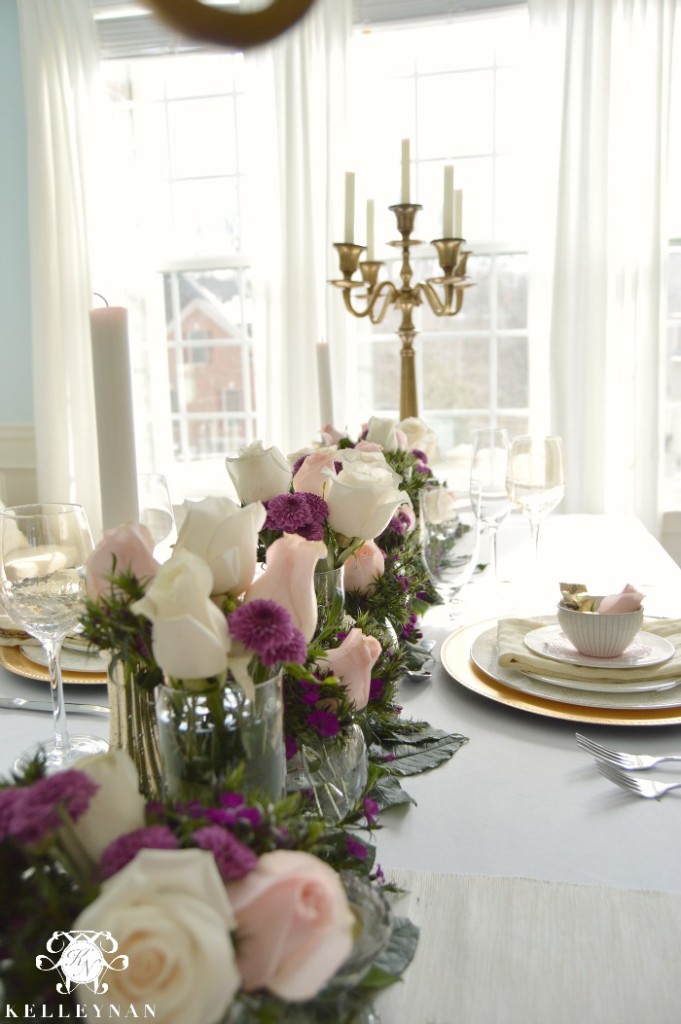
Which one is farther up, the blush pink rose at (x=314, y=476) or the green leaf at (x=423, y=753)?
the blush pink rose at (x=314, y=476)

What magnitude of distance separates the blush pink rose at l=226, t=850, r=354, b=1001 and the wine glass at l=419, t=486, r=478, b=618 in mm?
869

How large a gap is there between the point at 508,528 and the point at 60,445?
264 cm

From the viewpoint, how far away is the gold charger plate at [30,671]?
1.03m

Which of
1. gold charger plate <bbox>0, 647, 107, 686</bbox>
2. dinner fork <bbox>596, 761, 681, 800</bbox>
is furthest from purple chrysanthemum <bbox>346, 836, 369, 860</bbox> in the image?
gold charger plate <bbox>0, 647, 107, 686</bbox>

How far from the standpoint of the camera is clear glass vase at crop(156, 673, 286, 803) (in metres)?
0.50

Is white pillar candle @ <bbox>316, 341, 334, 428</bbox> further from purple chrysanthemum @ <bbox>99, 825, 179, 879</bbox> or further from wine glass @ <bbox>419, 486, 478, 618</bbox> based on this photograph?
purple chrysanthemum @ <bbox>99, 825, 179, 879</bbox>

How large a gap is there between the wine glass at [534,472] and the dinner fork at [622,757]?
0.65 meters

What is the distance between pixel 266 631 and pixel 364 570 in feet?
1.44

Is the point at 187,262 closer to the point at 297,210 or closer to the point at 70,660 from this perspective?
the point at 297,210

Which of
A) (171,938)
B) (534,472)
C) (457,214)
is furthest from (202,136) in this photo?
(171,938)

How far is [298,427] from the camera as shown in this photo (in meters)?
3.84

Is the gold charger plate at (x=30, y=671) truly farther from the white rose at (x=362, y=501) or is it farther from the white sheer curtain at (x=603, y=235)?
the white sheer curtain at (x=603, y=235)

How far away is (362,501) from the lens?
29.6 inches

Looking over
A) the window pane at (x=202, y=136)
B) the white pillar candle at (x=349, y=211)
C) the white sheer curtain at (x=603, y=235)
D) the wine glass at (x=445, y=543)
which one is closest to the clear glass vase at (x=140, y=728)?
the wine glass at (x=445, y=543)
